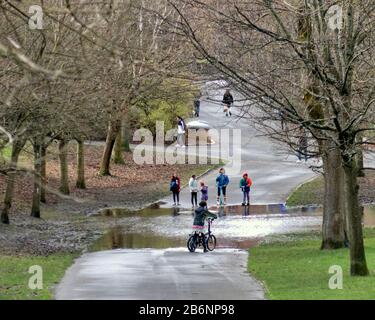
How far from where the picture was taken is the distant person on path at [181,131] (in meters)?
53.9

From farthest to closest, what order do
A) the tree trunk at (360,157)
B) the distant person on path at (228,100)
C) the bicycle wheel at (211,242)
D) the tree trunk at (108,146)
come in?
the tree trunk at (108,146)
the bicycle wheel at (211,242)
the tree trunk at (360,157)
the distant person on path at (228,100)

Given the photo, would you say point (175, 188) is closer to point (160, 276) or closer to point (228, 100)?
point (160, 276)

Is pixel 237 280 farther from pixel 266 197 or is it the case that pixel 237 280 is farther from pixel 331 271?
pixel 266 197

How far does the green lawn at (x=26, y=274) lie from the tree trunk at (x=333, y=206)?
6.85m

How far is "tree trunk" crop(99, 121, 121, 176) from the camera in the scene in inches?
1680

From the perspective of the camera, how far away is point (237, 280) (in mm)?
18844

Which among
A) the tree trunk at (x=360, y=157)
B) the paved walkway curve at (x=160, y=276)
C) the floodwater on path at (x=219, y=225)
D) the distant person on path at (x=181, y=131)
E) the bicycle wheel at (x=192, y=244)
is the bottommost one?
the paved walkway curve at (x=160, y=276)

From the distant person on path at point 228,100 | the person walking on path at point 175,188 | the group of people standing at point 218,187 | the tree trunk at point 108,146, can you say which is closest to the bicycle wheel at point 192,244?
the distant person on path at point 228,100

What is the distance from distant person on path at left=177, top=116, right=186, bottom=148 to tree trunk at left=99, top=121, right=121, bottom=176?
8.37 meters

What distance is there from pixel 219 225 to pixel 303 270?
40.6ft

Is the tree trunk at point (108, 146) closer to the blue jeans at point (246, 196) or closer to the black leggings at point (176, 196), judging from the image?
the black leggings at point (176, 196)

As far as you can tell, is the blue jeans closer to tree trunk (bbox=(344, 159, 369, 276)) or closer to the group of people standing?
the group of people standing

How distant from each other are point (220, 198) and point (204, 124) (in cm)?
1827

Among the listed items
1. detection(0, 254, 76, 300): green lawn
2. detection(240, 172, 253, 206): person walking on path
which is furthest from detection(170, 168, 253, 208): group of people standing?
detection(0, 254, 76, 300): green lawn
